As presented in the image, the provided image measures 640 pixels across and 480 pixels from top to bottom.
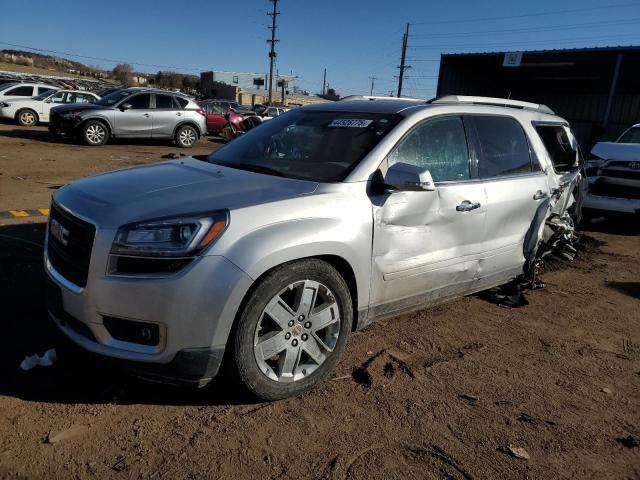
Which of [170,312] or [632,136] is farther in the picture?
[632,136]

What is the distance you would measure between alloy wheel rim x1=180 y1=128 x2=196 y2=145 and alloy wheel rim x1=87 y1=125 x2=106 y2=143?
2436mm

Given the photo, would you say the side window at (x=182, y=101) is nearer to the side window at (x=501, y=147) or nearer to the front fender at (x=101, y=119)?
the front fender at (x=101, y=119)

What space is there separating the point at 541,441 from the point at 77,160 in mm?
12032

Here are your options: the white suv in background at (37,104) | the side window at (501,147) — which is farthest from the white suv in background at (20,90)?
the side window at (501,147)

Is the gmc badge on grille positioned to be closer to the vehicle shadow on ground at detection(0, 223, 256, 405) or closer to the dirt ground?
the vehicle shadow on ground at detection(0, 223, 256, 405)

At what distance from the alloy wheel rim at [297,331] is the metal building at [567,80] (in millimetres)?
16474

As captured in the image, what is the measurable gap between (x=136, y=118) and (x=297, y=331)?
14.4 metres

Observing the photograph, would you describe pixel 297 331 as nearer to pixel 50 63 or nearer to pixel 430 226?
pixel 430 226

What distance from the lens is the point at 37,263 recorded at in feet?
15.4

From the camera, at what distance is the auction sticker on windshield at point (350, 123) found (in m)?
3.62

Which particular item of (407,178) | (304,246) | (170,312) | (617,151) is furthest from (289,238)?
(617,151)

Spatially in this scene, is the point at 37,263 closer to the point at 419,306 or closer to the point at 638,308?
the point at 419,306

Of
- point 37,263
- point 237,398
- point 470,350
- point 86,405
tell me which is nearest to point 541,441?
point 470,350

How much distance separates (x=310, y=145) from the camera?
371 cm
